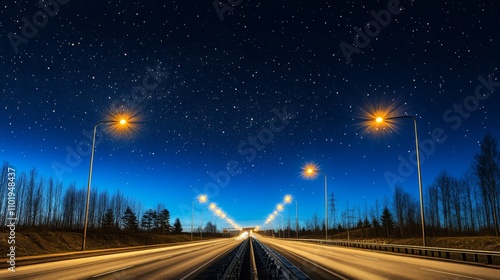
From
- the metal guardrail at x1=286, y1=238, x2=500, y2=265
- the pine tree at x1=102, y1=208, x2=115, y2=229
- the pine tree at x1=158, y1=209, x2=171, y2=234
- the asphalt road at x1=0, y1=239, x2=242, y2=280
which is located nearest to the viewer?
the asphalt road at x1=0, y1=239, x2=242, y2=280

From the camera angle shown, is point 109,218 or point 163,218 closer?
point 109,218

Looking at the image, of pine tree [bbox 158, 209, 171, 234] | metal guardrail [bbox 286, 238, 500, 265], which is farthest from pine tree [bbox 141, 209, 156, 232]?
metal guardrail [bbox 286, 238, 500, 265]

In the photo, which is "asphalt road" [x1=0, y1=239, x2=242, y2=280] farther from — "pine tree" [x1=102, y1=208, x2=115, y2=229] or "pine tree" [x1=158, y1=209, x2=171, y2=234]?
"pine tree" [x1=158, y1=209, x2=171, y2=234]

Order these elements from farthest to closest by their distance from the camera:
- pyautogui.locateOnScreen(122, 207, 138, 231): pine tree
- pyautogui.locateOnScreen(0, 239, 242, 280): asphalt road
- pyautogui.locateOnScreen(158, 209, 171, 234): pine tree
Answer: pyautogui.locateOnScreen(158, 209, 171, 234): pine tree, pyautogui.locateOnScreen(122, 207, 138, 231): pine tree, pyautogui.locateOnScreen(0, 239, 242, 280): asphalt road

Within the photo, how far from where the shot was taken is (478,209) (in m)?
75.4

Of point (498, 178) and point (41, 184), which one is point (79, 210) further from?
point (498, 178)

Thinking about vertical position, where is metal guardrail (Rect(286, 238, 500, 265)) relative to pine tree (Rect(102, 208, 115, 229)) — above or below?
below

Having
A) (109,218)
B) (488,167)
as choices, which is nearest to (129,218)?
(109,218)

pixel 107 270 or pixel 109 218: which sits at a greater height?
pixel 109 218

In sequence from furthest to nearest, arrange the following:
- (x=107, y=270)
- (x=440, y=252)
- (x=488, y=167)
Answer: (x=488, y=167), (x=440, y=252), (x=107, y=270)

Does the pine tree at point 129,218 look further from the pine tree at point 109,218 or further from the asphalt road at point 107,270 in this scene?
the asphalt road at point 107,270

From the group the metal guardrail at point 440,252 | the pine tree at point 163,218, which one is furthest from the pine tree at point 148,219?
the metal guardrail at point 440,252

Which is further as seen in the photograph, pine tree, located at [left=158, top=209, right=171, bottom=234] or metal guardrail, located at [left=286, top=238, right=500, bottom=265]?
pine tree, located at [left=158, top=209, right=171, bottom=234]

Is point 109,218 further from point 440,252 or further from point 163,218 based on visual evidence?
point 440,252
